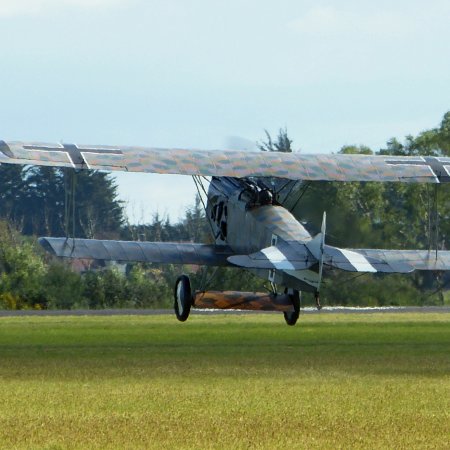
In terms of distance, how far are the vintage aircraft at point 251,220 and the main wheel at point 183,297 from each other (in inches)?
0.9

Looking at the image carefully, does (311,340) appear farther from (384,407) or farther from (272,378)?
(384,407)

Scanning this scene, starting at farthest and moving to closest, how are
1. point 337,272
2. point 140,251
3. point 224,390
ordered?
1. point 337,272
2. point 140,251
3. point 224,390

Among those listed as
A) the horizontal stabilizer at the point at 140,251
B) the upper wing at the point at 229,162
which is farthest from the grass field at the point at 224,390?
the upper wing at the point at 229,162

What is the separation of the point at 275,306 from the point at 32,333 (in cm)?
1912

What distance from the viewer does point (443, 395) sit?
2391cm

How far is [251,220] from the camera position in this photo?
32.2 meters

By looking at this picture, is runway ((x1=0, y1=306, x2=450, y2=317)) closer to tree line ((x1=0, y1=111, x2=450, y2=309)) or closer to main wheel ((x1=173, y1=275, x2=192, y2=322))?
tree line ((x1=0, y1=111, x2=450, y2=309))

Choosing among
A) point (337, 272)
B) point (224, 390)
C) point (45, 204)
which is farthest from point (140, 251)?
point (45, 204)

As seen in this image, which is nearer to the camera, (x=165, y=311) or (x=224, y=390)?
(x=224, y=390)

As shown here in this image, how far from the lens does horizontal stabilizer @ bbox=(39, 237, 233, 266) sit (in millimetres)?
33344

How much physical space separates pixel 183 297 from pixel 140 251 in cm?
222

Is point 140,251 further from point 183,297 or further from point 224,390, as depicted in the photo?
point 224,390

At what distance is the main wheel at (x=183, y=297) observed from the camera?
32875mm

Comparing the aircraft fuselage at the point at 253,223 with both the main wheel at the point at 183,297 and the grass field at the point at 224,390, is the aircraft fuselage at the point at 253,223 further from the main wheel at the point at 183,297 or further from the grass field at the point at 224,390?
the grass field at the point at 224,390
